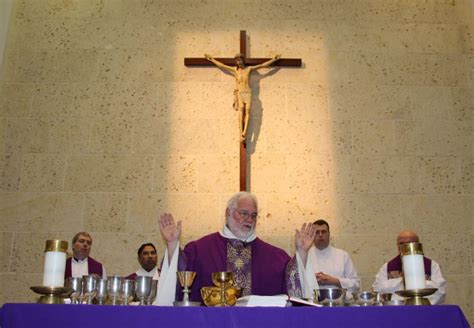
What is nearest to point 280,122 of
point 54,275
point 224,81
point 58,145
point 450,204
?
point 224,81

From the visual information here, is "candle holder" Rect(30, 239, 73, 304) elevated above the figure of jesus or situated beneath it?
situated beneath

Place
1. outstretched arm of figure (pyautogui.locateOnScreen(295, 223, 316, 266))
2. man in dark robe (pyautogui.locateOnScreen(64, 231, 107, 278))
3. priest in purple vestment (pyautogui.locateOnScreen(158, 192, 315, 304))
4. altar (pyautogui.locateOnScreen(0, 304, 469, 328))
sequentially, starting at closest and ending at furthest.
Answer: altar (pyautogui.locateOnScreen(0, 304, 469, 328)) → outstretched arm of figure (pyautogui.locateOnScreen(295, 223, 316, 266)) → priest in purple vestment (pyautogui.locateOnScreen(158, 192, 315, 304)) → man in dark robe (pyautogui.locateOnScreen(64, 231, 107, 278))

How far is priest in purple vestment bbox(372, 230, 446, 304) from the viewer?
573 centimetres

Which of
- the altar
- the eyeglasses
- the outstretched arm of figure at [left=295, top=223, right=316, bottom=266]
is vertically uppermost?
the eyeglasses

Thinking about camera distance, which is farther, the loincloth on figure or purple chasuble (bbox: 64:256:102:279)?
the loincloth on figure

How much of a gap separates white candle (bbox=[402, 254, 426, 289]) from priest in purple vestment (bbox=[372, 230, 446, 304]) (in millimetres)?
2687

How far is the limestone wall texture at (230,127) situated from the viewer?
6.81m

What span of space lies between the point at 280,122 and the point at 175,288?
146 inches

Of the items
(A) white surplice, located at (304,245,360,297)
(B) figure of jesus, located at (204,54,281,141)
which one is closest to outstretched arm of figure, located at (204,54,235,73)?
(B) figure of jesus, located at (204,54,281,141)

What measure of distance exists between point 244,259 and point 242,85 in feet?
9.64

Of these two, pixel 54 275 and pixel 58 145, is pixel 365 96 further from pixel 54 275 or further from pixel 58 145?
pixel 54 275

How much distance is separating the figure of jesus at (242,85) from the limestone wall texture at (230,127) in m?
0.22

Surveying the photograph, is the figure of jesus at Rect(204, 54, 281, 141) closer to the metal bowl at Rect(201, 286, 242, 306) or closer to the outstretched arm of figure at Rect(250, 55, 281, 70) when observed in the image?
the outstretched arm of figure at Rect(250, 55, 281, 70)

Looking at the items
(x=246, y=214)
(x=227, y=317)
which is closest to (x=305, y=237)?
(x=246, y=214)
